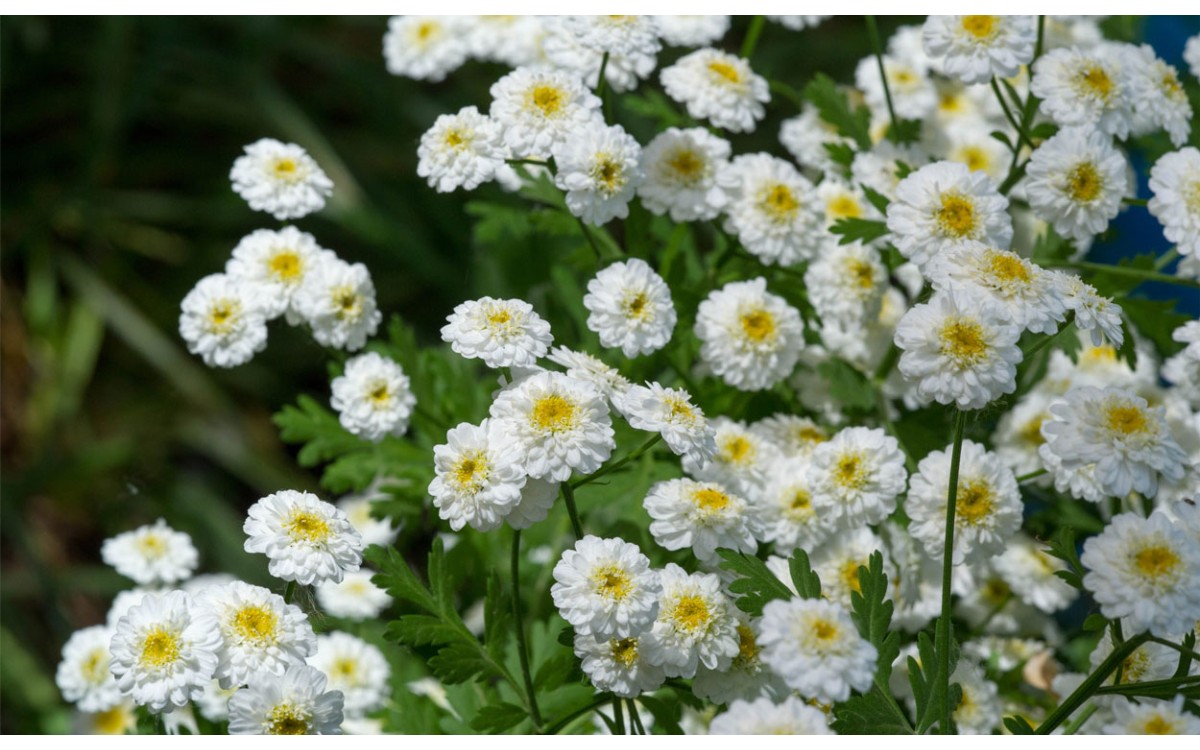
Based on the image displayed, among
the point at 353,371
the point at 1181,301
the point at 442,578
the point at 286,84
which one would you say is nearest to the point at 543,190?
the point at 353,371

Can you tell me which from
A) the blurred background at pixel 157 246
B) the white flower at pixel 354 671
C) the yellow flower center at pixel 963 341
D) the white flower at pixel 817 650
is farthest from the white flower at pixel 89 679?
the blurred background at pixel 157 246

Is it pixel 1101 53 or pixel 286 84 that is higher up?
pixel 1101 53

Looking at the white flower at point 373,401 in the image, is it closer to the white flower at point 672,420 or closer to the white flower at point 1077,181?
the white flower at point 672,420

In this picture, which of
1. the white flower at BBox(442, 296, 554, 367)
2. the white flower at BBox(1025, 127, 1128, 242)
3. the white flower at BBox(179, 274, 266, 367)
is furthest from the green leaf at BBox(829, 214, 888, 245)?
the white flower at BBox(179, 274, 266, 367)

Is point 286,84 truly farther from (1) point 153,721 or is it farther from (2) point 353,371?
(1) point 153,721

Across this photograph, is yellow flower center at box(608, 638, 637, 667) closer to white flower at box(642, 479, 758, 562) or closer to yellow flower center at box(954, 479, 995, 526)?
white flower at box(642, 479, 758, 562)
